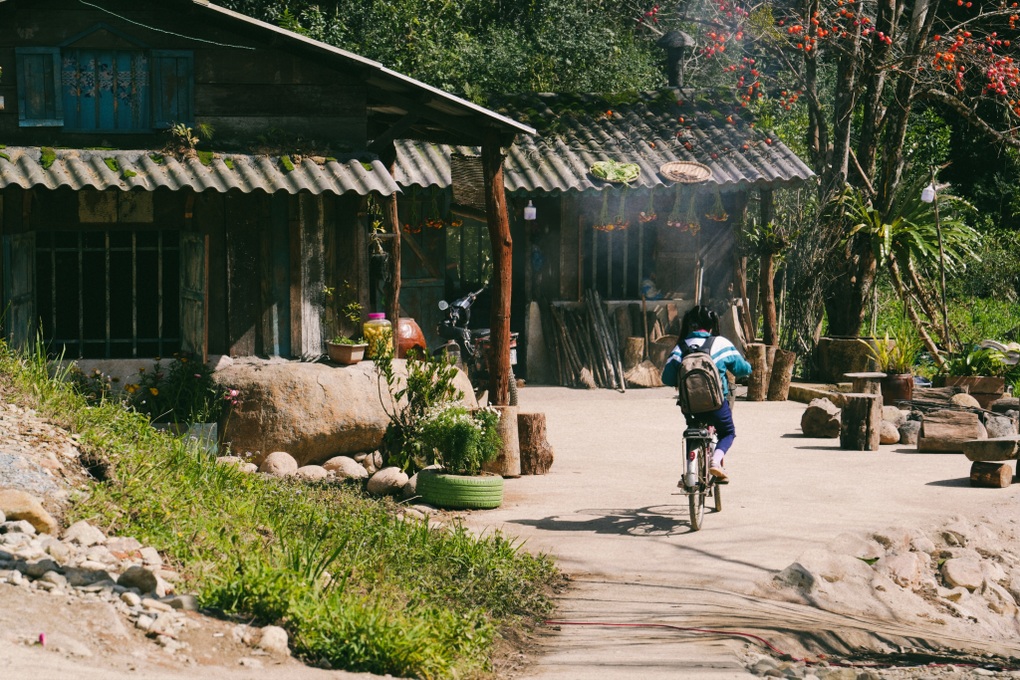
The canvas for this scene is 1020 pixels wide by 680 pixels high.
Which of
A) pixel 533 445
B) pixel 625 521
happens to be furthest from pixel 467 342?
pixel 625 521

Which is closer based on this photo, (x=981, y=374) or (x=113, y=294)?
(x=113, y=294)

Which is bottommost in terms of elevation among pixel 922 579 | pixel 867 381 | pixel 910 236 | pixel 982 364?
pixel 922 579

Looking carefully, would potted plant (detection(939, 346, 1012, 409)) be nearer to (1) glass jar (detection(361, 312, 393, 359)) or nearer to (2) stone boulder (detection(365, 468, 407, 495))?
(1) glass jar (detection(361, 312, 393, 359))

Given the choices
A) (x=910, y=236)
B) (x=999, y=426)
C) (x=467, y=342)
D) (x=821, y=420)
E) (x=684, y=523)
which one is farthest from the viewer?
(x=910, y=236)

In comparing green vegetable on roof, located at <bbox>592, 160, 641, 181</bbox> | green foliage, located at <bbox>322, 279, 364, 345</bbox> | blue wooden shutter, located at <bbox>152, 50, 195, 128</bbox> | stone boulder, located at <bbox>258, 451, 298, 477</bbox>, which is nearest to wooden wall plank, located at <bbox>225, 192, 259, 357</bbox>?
green foliage, located at <bbox>322, 279, 364, 345</bbox>

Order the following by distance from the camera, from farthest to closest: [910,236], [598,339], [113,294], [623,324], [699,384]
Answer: [623,324]
[598,339]
[910,236]
[113,294]
[699,384]

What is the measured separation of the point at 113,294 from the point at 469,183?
Answer: 15.3 ft

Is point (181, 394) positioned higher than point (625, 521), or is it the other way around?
point (181, 394)

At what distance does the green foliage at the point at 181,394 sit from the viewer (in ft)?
36.6

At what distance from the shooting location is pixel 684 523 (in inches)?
368

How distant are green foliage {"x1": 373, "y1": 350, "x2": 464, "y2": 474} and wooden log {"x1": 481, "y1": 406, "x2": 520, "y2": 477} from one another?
46 centimetres

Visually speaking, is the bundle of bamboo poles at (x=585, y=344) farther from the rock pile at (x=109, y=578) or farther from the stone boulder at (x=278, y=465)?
the rock pile at (x=109, y=578)

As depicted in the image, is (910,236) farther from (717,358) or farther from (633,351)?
(717,358)

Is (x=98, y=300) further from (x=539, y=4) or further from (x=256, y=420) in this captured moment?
(x=539, y=4)
